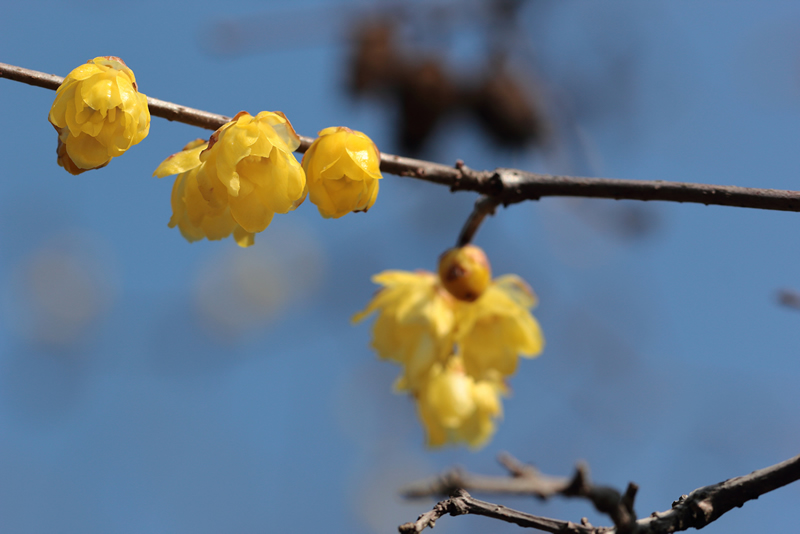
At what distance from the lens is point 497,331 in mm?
2221

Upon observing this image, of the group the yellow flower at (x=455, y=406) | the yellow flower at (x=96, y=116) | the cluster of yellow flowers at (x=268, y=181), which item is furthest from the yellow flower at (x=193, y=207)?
the yellow flower at (x=455, y=406)

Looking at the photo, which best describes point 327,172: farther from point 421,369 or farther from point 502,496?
point 502,496

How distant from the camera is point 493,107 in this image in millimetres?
5742

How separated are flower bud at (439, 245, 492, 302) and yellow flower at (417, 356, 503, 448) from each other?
0.33 meters

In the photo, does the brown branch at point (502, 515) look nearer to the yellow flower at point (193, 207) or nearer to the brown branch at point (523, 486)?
the brown branch at point (523, 486)

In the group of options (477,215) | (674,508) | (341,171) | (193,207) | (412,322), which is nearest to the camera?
(674,508)

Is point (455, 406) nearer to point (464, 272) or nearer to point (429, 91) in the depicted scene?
point (464, 272)

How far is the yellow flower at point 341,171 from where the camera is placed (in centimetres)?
150

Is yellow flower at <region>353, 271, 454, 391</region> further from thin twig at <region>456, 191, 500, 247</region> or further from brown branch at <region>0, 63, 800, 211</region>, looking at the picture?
brown branch at <region>0, 63, 800, 211</region>

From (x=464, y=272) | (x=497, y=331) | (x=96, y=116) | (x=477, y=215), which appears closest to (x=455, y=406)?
(x=497, y=331)

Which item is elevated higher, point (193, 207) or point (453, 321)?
point (453, 321)

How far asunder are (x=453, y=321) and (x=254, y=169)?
917mm

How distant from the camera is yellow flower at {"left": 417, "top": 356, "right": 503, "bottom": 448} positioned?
2.43 meters

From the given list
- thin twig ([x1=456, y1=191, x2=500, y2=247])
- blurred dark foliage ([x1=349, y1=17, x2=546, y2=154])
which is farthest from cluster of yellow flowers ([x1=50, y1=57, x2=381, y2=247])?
blurred dark foliage ([x1=349, y1=17, x2=546, y2=154])
